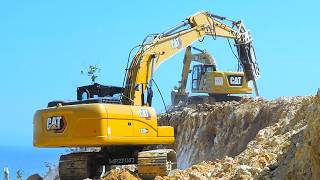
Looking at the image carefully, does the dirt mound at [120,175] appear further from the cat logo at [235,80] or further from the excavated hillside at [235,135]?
the cat logo at [235,80]

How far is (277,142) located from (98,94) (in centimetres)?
491

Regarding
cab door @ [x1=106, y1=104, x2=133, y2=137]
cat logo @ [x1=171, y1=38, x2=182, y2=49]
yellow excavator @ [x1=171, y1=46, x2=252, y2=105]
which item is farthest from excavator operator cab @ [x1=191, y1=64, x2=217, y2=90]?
cab door @ [x1=106, y1=104, x2=133, y2=137]

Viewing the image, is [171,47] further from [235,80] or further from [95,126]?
[235,80]

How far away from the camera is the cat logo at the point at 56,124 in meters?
13.5

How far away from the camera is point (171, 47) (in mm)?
18766

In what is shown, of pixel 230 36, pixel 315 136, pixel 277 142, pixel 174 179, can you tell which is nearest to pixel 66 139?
pixel 174 179

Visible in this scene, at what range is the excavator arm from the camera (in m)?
15.9

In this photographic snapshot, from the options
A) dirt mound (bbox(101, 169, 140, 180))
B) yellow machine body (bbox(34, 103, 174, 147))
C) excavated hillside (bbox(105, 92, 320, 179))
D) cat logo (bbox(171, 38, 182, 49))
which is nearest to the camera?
excavated hillside (bbox(105, 92, 320, 179))

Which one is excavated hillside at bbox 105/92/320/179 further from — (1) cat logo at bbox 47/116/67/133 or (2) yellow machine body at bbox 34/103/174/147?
(1) cat logo at bbox 47/116/67/133

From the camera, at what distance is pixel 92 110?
518 inches

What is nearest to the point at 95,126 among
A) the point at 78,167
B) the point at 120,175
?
the point at 120,175

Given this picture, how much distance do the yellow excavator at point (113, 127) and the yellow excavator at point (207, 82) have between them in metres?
12.3

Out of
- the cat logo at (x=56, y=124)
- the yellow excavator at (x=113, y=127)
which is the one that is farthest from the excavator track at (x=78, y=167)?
the cat logo at (x=56, y=124)

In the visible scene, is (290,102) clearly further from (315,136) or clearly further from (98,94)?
(315,136)
